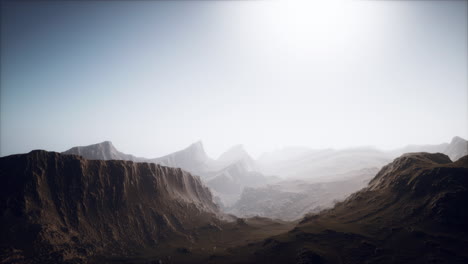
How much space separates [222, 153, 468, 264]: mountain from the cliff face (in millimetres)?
45080

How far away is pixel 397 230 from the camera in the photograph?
7150 cm

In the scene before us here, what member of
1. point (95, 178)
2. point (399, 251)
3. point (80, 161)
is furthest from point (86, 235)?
point (399, 251)

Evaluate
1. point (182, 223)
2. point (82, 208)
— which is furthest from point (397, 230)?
point (82, 208)

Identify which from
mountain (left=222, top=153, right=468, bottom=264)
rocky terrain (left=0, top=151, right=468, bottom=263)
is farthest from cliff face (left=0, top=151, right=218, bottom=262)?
mountain (left=222, top=153, right=468, bottom=264)

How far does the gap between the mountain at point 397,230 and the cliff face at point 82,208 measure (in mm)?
45080

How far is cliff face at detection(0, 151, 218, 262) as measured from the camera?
7325 centimetres

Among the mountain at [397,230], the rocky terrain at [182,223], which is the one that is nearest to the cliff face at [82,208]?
the rocky terrain at [182,223]

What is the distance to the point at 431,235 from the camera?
6475cm

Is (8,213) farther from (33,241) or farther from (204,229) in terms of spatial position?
(204,229)

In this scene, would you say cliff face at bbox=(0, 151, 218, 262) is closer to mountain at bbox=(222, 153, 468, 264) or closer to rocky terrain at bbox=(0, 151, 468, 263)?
rocky terrain at bbox=(0, 151, 468, 263)

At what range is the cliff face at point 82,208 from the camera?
73250 mm

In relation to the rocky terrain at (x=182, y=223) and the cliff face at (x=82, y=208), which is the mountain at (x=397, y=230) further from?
the cliff face at (x=82, y=208)

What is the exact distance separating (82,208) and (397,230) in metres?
119

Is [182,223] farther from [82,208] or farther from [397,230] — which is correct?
[397,230]
